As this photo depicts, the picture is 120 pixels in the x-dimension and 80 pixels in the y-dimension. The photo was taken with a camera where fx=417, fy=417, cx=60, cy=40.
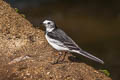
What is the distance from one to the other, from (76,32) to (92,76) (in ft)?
41.9

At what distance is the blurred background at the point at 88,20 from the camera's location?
81.6 ft

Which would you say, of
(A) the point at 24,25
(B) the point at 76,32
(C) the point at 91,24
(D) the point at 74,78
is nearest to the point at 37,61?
(D) the point at 74,78

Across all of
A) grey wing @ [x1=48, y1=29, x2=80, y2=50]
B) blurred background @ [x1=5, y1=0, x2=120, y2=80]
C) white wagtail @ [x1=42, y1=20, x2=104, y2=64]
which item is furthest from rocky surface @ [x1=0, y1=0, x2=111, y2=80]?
blurred background @ [x1=5, y1=0, x2=120, y2=80]

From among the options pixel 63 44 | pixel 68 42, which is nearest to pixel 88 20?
pixel 68 42

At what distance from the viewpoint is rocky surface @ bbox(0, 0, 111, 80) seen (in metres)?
14.1

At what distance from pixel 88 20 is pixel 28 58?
48.6ft

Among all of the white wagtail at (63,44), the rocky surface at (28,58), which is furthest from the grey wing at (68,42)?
the rocky surface at (28,58)

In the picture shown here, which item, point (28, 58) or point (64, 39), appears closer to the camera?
point (64, 39)

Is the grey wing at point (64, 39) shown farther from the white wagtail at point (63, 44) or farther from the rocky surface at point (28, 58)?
the rocky surface at point (28, 58)

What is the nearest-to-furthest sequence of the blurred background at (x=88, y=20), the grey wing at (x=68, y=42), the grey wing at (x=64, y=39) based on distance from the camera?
the grey wing at (x=68, y=42) → the grey wing at (x=64, y=39) → the blurred background at (x=88, y=20)

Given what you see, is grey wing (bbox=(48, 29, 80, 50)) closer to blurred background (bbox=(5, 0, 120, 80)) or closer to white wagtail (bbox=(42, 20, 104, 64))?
white wagtail (bbox=(42, 20, 104, 64))

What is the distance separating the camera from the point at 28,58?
14984mm

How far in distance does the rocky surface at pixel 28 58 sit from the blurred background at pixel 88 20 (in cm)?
714

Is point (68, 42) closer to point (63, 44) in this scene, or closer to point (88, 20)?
point (63, 44)
